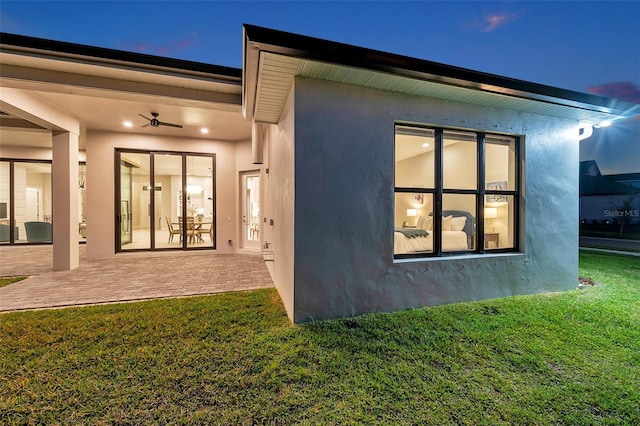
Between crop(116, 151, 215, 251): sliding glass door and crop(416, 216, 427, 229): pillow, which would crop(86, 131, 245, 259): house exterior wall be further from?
crop(416, 216, 427, 229): pillow

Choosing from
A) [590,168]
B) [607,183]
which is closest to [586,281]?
[607,183]

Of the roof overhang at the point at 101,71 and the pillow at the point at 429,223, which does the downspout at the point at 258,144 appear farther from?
the pillow at the point at 429,223

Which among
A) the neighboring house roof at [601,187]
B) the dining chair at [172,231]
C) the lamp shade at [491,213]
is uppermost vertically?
the neighboring house roof at [601,187]

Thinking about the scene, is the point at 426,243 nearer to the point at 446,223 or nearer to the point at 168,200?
the point at 446,223

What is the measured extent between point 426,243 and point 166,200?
7.66 m

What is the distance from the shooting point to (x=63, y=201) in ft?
19.0

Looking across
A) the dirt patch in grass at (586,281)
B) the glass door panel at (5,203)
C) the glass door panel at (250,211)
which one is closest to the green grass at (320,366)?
the dirt patch in grass at (586,281)

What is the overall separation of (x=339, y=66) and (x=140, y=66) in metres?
3.05

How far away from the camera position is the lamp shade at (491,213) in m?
4.36

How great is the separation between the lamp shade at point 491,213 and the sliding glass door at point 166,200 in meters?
7.17

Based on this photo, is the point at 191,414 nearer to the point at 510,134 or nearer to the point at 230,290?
the point at 230,290

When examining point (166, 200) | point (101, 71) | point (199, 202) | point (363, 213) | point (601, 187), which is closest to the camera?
point (363, 213)

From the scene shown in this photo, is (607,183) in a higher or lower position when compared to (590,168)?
lower

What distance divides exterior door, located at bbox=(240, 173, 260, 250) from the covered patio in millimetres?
715
